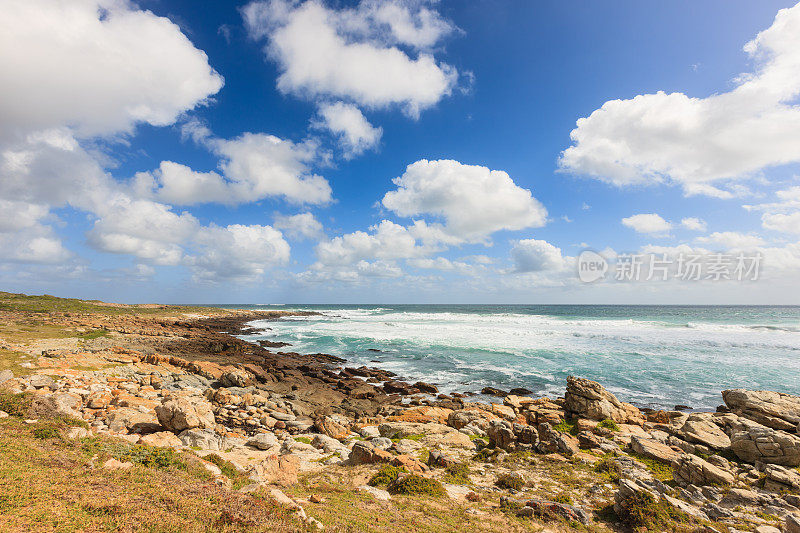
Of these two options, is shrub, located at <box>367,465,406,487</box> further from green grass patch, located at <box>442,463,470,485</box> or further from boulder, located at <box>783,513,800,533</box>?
boulder, located at <box>783,513,800,533</box>

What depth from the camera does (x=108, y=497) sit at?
566 centimetres

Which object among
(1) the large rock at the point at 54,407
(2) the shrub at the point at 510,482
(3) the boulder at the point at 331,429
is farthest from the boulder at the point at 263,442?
(2) the shrub at the point at 510,482

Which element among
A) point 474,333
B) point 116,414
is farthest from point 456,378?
point 474,333

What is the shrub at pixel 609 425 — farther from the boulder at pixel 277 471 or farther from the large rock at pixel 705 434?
the boulder at pixel 277 471

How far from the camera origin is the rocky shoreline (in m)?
8.28

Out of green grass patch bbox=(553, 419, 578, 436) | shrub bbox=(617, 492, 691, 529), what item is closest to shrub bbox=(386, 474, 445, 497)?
shrub bbox=(617, 492, 691, 529)

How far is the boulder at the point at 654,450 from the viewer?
446 inches

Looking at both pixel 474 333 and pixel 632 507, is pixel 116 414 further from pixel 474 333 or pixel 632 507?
pixel 474 333

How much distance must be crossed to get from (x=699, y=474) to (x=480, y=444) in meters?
6.64

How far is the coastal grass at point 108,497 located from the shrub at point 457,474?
553cm

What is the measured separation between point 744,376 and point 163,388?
42219 mm

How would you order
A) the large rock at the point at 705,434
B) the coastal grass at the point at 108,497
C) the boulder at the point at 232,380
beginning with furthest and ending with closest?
the boulder at the point at 232,380 → the large rock at the point at 705,434 → the coastal grass at the point at 108,497

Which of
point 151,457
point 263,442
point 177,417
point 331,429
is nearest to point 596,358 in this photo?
point 331,429

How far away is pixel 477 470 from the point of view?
10.8 m
